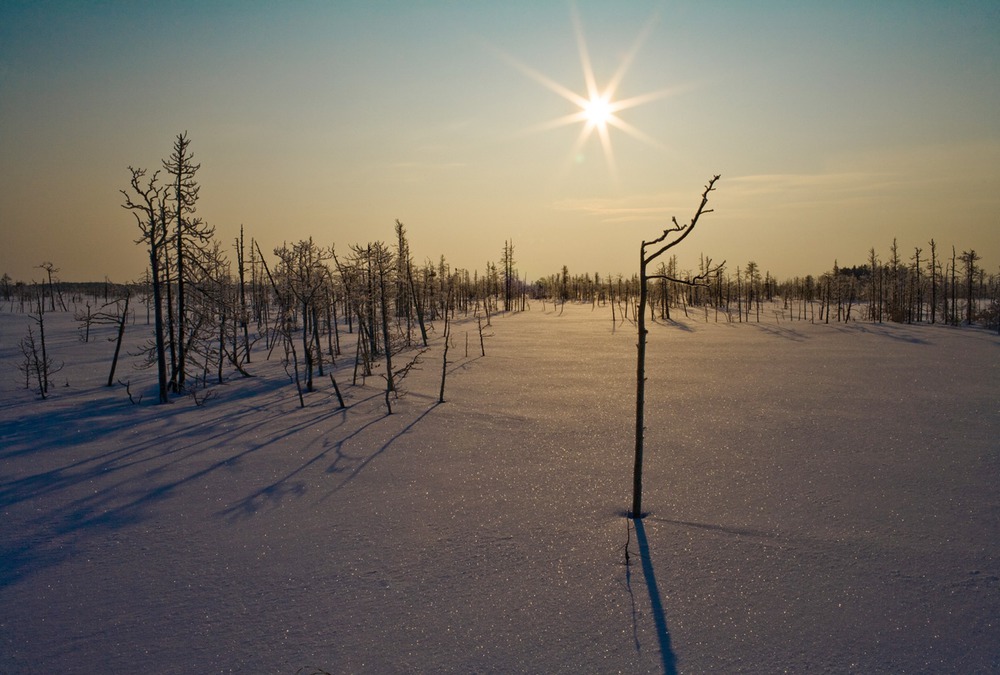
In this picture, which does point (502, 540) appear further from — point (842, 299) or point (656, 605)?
point (842, 299)

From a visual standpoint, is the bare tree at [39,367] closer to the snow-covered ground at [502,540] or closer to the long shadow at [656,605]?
the snow-covered ground at [502,540]

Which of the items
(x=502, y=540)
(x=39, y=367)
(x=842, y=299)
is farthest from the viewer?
(x=842, y=299)

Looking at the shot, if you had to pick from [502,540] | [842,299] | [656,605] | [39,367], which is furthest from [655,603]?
[842,299]

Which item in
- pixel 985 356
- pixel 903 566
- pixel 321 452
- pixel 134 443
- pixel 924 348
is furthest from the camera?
pixel 924 348

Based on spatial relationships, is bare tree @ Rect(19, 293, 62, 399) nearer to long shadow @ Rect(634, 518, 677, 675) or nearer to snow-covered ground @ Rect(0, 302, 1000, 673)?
snow-covered ground @ Rect(0, 302, 1000, 673)

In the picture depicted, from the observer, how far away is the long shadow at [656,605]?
13.8 ft

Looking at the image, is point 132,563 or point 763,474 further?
point 763,474

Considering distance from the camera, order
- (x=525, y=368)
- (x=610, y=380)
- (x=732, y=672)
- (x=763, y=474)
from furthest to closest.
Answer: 1. (x=525, y=368)
2. (x=610, y=380)
3. (x=763, y=474)
4. (x=732, y=672)

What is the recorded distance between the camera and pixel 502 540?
624 cm

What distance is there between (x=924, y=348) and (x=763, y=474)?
2455cm

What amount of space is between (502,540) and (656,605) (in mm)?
1889

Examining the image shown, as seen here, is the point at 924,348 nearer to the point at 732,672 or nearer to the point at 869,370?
the point at 869,370

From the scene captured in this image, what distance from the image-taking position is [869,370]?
1984 cm

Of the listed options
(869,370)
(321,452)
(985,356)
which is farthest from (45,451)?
(985,356)
